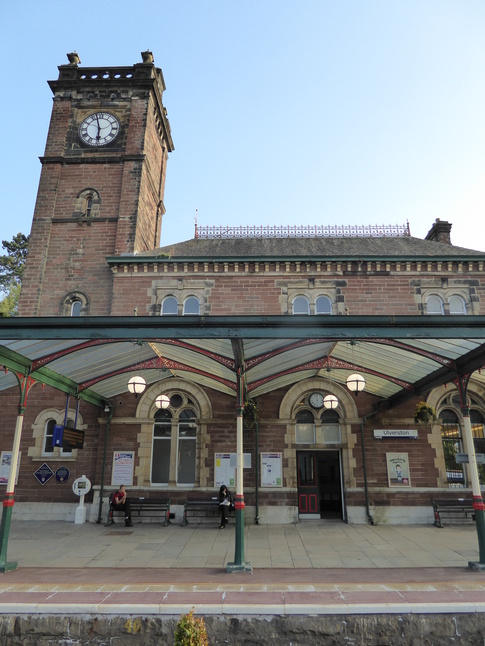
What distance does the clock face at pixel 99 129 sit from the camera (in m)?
21.1

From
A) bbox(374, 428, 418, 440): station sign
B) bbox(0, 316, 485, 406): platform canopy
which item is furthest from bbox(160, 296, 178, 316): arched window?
bbox(374, 428, 418, 440): station sign

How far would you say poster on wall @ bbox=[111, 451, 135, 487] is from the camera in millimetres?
14227

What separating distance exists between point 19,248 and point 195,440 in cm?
3921

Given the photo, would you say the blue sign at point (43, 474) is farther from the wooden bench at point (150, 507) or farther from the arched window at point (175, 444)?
the arched window at point (175, 444)

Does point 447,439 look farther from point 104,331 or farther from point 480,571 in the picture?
point 104,331

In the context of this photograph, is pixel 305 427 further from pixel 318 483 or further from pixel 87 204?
pixel 87 204

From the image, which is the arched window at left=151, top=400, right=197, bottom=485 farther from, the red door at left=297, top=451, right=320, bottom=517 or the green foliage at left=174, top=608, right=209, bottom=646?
the green foliage at left=174, top=608, right=209, bottom=646

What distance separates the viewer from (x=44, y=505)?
569 inches

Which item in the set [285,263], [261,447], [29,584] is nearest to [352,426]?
[261,447]

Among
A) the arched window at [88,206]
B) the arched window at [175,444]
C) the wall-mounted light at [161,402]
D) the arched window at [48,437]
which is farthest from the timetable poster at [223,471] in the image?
the arched window at [88,206]

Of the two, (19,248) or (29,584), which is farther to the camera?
(19,248)

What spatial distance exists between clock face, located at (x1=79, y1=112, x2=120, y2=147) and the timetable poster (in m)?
15.5

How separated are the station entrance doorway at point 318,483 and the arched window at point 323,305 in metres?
5.10

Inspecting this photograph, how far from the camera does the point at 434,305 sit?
1656 centimetres
